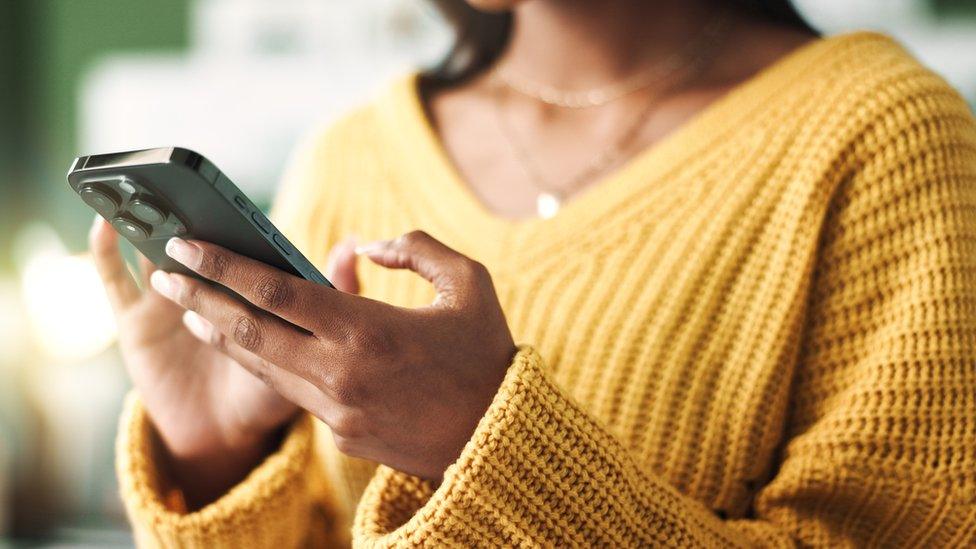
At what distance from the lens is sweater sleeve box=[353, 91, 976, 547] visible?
510 mm

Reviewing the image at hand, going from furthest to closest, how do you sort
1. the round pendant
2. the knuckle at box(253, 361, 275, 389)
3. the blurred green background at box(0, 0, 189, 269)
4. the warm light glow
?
the blurred green background at box(0, 0, 189, 269) < the warm light glow < the round pendant < the knuckle at box(253, 361, 275, 389)

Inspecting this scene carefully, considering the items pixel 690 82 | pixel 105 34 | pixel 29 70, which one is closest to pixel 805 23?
pixel 690 82

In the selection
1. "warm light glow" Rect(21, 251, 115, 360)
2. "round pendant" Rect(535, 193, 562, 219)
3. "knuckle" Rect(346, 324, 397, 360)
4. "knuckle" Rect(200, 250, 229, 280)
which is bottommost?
"warm light glow" Rect(21, 251, 115, 360)

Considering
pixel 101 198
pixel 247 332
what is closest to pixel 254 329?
pixel 247 332

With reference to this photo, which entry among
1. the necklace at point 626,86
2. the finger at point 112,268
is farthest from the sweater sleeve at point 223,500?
the necklace at point 626,86

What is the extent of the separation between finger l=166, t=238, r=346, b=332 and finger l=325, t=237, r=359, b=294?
14 cm

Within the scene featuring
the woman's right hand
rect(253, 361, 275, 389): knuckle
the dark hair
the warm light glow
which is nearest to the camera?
rect(253, 361, 275, 389): knuckle

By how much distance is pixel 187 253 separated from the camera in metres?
0.46

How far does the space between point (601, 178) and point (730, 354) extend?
0.21m

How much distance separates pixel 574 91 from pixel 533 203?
14 cm

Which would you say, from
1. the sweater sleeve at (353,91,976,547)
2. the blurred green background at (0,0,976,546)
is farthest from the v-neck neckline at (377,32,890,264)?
the blurred green background at (0,0,976,546)

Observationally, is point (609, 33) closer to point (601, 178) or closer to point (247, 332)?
point (601, 178)

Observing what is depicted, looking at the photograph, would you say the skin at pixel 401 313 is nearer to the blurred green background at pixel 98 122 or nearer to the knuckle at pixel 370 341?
the knuckle at pixel 370 341

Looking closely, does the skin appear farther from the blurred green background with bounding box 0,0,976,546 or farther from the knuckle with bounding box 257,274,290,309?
the blurred green background with bounding box 0,0,976,546
